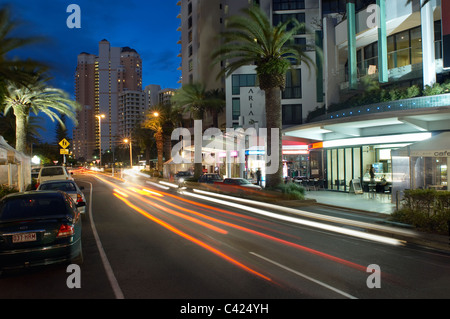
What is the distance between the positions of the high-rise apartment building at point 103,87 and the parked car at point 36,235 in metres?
178

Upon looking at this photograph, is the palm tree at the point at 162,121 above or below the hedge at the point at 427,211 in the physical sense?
above

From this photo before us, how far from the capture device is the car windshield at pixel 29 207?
6.95m

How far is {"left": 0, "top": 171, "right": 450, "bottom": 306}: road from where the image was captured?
579 cm

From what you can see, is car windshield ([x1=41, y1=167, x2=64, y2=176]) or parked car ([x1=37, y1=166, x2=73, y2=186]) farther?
car windshield ([x1=41, y1=167, x2=64, y2=176])

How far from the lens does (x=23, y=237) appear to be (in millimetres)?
6297

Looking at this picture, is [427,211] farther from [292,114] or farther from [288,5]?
[288,5]

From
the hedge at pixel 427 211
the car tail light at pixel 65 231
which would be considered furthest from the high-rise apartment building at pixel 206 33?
the car tail light at pixel 65 231

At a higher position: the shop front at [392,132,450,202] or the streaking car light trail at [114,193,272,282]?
the shop front at [392,132,450,202]

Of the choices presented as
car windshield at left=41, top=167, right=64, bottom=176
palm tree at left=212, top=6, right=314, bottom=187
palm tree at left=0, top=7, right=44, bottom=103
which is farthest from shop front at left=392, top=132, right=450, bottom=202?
car windshield at left=41, top=167, right=64, bottom=176

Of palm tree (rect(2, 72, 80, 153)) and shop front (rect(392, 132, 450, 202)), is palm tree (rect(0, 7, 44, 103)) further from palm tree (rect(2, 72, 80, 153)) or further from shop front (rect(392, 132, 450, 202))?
shop front (rect(392, 132, 450, 202))

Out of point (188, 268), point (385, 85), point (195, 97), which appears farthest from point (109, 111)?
point (188, 268)

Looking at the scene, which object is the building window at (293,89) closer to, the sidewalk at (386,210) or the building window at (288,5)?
the building window at (288,5)

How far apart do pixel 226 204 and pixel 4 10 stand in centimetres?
1358
